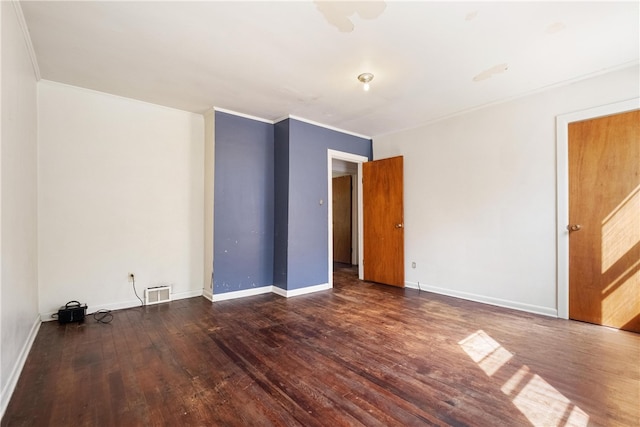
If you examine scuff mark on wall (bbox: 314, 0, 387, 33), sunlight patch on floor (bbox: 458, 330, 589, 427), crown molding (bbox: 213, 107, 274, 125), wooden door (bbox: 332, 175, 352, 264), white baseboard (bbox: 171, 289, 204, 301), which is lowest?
sunlight patch on floor (bbox: 458, 330, 589, 427)

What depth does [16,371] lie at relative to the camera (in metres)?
2.03

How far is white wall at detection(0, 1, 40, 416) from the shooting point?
183 cm

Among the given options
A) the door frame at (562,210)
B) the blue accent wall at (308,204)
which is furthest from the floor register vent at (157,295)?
the door frame at (562,210)

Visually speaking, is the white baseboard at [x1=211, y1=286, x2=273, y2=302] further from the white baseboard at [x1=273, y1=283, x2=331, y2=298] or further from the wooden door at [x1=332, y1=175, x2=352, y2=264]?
the wooden door at [x1=332, y1=175, x2=352, y2=264]

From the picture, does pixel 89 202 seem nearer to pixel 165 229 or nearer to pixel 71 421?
pixel 165 229

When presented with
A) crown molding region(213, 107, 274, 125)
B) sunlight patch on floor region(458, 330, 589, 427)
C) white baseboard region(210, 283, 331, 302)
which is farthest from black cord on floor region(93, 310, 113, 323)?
sunlight patch on floor region(458, 330, 589, 427)

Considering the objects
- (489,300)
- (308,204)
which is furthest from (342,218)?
(489,300)

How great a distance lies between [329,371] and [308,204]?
2679mm

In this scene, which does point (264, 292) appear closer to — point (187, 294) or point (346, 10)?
point (187, 294)

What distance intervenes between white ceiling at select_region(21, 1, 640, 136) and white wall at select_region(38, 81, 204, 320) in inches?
14.0

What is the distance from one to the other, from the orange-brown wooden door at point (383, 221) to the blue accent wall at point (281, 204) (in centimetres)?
161

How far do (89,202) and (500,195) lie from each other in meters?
5.03

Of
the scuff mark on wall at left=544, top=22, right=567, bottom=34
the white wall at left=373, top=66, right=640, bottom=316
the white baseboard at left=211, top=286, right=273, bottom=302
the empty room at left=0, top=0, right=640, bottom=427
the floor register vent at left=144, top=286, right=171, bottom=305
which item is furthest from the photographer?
the white baseboard at left=211, top=286, right=273, bottom=302

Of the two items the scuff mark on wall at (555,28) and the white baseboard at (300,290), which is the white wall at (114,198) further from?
the scuff mark on wall at (555,28)
